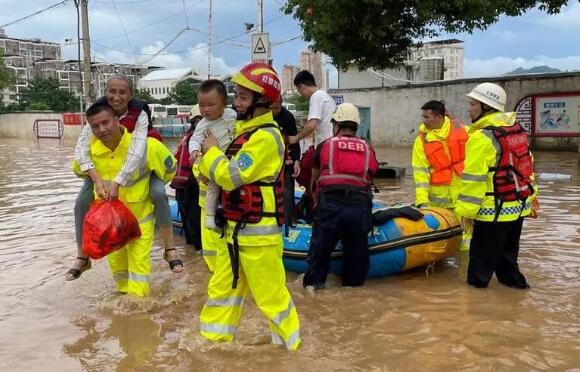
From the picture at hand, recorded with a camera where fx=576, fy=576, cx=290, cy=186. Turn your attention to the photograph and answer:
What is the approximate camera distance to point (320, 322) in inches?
171

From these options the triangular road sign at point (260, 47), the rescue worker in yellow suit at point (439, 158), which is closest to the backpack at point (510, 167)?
the rescue worker in yellow suit at point (439, 158)

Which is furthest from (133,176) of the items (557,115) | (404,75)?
(404,75)

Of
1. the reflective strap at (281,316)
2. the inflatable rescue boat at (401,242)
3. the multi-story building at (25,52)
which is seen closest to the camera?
the reflective strap at (281,316)

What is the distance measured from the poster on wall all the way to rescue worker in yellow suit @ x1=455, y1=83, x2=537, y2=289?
544 inches

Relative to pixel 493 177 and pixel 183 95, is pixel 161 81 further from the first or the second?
pixel 493 177

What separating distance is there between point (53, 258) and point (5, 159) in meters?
15.2

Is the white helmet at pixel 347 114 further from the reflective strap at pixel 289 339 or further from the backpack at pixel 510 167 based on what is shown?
the reflective strap at pixel 289 339

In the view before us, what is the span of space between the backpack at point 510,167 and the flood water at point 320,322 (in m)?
0.86

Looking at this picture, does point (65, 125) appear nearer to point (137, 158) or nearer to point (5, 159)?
point (5, 159)

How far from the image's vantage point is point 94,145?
4.53m

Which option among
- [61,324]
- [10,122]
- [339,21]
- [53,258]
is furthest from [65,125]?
[61,324]

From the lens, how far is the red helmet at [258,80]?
332cm

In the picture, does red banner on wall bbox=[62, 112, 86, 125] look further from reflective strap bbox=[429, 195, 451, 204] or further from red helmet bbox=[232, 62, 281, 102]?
red helmet bbox=[232, 62, 281, 102]

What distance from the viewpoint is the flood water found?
3.63 m
